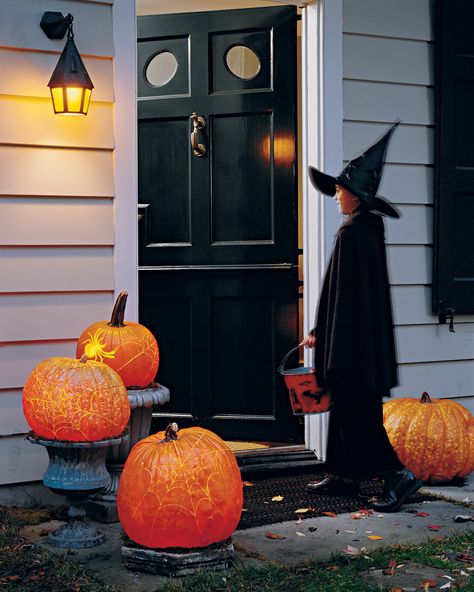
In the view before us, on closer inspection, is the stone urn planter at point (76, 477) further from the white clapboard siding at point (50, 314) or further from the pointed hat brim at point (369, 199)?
the pointed hat brim at point (369, 199)

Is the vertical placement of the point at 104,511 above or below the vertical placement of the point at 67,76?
below

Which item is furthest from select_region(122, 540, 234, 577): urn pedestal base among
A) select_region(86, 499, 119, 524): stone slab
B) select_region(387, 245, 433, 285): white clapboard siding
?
select_region(387, 245, 433, 285): white clapboard siding

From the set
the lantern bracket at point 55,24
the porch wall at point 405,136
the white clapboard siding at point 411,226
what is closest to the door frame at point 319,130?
the porch wall at point 405,136

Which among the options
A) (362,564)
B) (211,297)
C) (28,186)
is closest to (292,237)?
(211,297)

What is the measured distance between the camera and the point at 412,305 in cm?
547

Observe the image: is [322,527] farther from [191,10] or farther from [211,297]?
[191,10]

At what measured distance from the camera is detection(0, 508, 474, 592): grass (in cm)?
335

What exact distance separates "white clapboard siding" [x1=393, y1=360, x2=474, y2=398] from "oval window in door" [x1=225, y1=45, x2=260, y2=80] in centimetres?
186

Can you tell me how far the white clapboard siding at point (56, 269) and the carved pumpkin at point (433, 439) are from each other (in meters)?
1.63

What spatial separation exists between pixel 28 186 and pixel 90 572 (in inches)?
71.7

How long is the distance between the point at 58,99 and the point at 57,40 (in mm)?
305

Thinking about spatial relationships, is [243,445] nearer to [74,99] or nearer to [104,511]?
[104,511]

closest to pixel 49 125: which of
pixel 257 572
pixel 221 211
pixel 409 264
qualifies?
pixel 221 211

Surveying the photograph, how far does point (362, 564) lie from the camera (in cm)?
361
